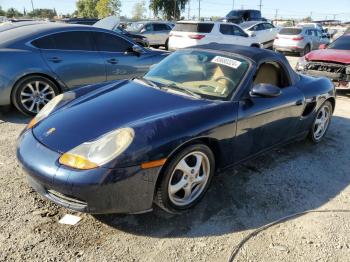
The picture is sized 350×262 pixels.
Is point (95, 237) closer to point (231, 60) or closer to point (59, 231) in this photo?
point (59, 231)

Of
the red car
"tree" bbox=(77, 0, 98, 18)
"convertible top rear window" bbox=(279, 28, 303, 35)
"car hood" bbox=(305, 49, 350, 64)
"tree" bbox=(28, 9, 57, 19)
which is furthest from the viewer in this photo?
"tree" bbox=(28, 9, 57, 19)

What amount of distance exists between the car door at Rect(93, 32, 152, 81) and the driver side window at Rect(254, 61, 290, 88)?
3.14 metres

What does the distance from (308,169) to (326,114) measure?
1310 millimetres

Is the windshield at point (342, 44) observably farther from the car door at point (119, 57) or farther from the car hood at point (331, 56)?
the car door at point (119, 57)

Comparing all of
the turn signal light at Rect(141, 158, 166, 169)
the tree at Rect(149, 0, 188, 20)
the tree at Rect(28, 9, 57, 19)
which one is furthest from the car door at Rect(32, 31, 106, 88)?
the tree at Rect(28, 9, 57, 19)

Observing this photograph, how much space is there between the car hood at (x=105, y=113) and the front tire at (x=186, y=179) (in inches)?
15.4

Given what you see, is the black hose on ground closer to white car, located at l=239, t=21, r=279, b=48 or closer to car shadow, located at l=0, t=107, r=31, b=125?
car shadow, located at l=0, t=107, r=31, b=125

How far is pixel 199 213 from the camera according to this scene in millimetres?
3230

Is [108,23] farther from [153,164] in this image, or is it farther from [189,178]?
[153,164]

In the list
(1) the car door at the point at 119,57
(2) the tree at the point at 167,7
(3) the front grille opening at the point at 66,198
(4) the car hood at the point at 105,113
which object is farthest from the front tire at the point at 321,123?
(2) the tree at the point at 167,7

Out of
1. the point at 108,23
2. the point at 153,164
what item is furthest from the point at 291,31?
the point at 153,164

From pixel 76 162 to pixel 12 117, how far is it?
11.4 ft

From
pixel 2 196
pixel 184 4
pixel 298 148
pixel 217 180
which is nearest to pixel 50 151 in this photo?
pixel 2 196

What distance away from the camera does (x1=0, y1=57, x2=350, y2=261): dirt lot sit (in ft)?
8.82
